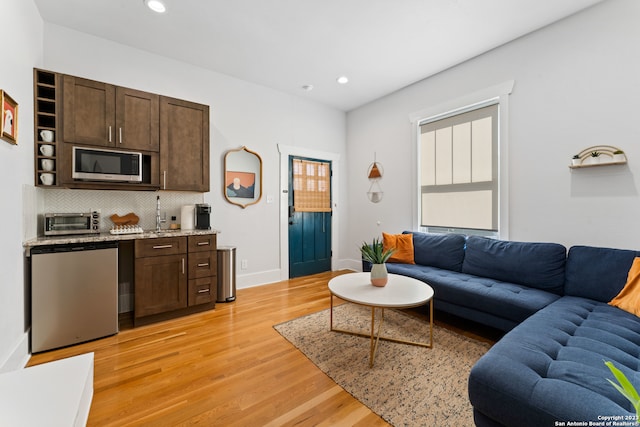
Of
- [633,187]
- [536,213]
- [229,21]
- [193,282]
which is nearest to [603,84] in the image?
[633,187]

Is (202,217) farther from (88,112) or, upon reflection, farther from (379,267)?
(379,267)

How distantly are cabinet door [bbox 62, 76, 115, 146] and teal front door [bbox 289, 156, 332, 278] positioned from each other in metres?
2.41

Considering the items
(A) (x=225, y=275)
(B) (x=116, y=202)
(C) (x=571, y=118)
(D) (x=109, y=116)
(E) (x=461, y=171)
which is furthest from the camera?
(E) (x=461, y=171)

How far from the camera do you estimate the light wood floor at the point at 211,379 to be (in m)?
1.59

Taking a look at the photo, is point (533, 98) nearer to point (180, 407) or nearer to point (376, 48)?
point (376, 48)

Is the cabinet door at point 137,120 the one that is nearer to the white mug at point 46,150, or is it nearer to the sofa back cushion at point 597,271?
the white mug at point 46,150

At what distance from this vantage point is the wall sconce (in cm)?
459

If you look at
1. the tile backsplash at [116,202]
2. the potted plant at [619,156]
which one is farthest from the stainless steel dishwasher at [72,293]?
the potted plant at [619,156]

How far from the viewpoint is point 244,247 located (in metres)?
4.01

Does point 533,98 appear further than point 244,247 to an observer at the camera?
No

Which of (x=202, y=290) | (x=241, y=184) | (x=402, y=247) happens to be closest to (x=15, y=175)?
(x=202, y=290)

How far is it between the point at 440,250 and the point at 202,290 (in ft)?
9.33

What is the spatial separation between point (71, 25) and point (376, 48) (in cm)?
323

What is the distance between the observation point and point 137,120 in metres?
2.91
